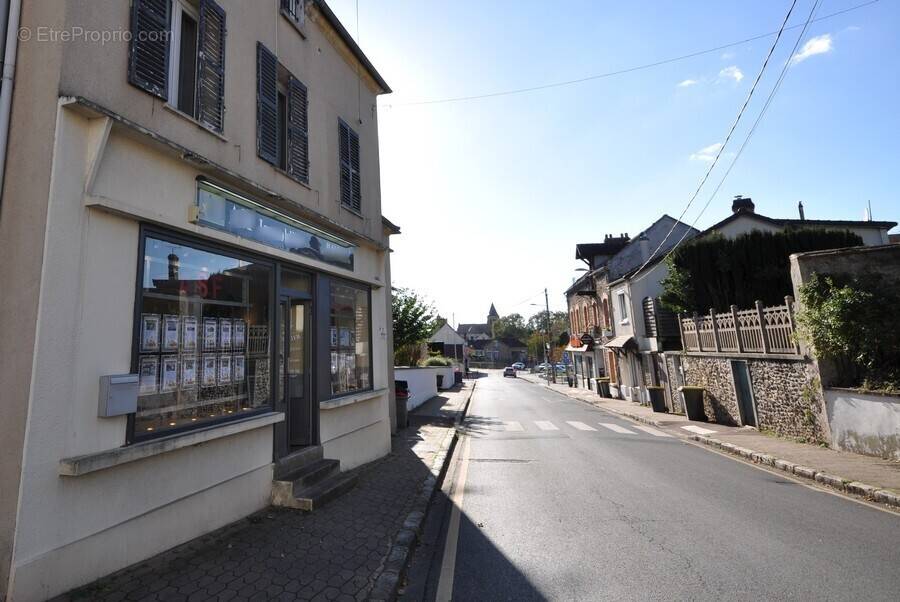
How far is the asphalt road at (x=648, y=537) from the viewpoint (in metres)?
3.61

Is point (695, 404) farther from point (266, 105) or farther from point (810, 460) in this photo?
point (266, 105)

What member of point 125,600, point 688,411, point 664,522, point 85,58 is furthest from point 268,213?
point 688,411

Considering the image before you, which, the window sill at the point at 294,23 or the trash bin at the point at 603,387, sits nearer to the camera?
the window sill at the point at 294,23

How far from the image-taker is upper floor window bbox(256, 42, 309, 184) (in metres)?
5.99

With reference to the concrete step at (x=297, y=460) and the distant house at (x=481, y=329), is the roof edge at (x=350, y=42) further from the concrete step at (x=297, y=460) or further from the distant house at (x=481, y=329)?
the distant house at (x=481, y=329)

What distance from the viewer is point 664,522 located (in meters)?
5.14

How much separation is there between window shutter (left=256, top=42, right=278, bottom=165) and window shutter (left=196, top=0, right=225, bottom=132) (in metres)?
0.67

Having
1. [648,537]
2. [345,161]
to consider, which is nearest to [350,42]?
[345,161]

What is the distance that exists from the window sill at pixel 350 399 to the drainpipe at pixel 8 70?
14.4ft

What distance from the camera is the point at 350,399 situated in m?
7.24

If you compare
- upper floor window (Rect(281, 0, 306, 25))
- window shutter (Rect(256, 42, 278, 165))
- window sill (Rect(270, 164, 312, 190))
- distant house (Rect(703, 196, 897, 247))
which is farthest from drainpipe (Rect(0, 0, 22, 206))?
distant house (Rect(703, 196, 897, 247))

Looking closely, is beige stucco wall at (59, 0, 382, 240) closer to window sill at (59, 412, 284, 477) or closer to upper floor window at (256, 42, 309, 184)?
upper floor window at (256, 42, 309, 184)

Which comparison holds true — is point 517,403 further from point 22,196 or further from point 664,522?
point 22,196

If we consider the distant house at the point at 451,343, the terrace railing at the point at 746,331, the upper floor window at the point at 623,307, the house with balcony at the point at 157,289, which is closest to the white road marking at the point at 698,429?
the terrace railing at the point at 746,331
